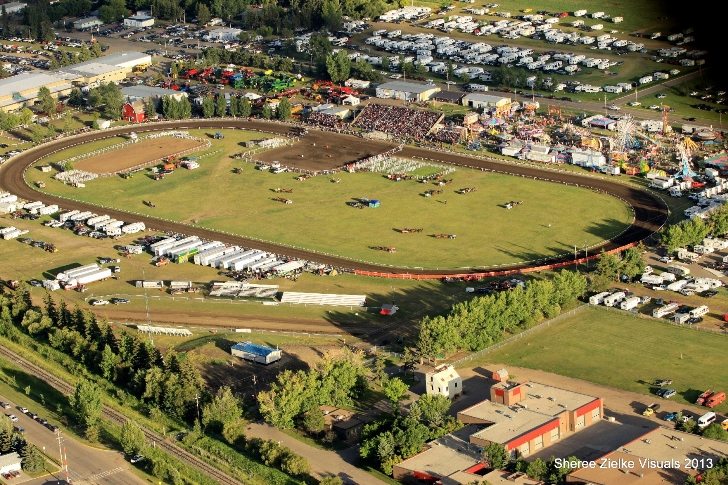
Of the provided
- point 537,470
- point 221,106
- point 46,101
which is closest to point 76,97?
point 46,101

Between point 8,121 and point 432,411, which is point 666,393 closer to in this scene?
point 432,411

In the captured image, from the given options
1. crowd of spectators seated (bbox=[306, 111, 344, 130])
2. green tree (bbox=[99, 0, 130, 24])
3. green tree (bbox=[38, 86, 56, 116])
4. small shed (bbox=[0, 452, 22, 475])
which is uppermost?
green tree (bbox=[99, 0, 130, 24])

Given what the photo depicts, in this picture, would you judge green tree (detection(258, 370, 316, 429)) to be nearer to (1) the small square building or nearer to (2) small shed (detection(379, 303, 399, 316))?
(1) the small square building

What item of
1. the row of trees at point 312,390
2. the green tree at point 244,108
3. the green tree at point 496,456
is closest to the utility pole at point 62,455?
the row of trees at point 312,390

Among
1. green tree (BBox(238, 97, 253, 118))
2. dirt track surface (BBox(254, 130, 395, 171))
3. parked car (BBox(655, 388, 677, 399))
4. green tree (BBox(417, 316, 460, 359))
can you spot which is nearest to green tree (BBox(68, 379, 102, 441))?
green tree (BBox(417, 316, 460, 359))

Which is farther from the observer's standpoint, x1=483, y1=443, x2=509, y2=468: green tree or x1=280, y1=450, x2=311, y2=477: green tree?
x1=280, y1=450, x2=311, y2=477: green tree

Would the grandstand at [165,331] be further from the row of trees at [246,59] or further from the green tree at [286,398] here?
the row of trees at [246,59]
